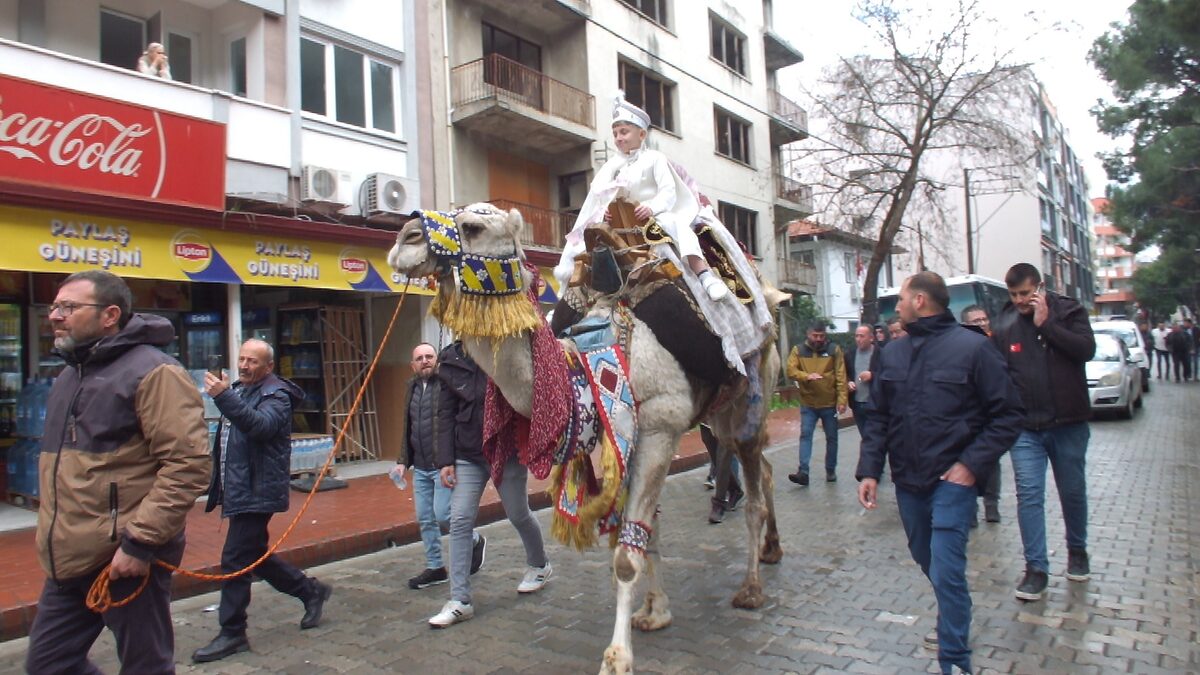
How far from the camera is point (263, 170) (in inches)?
453

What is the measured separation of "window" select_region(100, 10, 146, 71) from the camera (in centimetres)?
1109

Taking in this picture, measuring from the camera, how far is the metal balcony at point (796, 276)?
2920 centimetres

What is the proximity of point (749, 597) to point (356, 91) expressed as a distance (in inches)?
440

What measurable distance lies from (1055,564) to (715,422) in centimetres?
268

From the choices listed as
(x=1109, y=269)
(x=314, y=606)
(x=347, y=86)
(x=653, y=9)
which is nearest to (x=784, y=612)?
(x=314, y=606)

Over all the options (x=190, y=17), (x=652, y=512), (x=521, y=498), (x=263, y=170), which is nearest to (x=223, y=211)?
(x=263, y=170)

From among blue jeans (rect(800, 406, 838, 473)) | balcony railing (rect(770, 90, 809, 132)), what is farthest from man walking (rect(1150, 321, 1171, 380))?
blue jeans (rect(800, 406, 838, 473))

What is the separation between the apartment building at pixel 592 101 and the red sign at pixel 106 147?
5400 mm

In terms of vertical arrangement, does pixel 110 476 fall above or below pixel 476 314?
below

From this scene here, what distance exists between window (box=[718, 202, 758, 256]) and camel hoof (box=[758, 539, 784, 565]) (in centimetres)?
1996

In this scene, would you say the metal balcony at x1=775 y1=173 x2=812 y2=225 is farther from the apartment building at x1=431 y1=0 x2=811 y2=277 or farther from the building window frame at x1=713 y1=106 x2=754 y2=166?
the building window frame at x1=713 y1=106 x2=754 y2=166

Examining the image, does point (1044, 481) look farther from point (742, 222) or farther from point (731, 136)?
point (731, 136)

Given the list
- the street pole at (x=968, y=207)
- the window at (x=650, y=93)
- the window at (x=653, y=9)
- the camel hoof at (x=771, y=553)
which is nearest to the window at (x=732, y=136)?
the window at (x=650, y=93)

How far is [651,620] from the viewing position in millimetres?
4949
